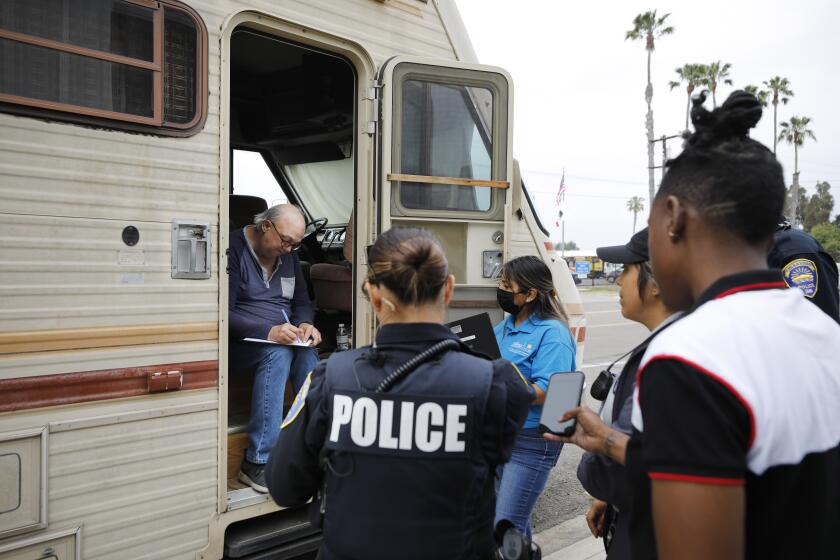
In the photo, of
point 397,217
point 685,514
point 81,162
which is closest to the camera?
point 685,514

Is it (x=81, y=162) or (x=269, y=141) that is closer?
(x=81, y=162)

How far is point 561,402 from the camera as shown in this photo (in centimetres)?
187

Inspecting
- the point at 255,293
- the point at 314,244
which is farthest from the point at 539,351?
the point at 314,244

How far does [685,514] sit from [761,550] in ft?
0.67

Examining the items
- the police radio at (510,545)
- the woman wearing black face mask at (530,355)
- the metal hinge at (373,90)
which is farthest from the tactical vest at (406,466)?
the metal hinge at (373,90)

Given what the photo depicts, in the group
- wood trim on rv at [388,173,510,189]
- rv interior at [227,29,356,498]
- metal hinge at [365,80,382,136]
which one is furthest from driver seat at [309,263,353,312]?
metal hinge at [365,80,382,136]

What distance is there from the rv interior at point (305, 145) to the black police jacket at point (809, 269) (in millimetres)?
2622

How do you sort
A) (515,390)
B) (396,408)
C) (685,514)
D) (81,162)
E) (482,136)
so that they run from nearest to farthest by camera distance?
(685,514) → (396,408) → (515,390) → (81,162) → (482,136)

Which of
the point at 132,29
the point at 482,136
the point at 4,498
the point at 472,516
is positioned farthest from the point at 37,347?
the point at 482,136

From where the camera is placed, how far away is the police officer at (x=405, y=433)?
1447mm

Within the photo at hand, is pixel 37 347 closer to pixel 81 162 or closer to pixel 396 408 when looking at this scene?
pixel 81 162

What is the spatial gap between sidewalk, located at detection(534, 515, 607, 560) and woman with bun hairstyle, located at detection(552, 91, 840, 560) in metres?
2.74

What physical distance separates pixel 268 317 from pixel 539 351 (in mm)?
1602

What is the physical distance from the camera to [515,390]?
158 centimetres
